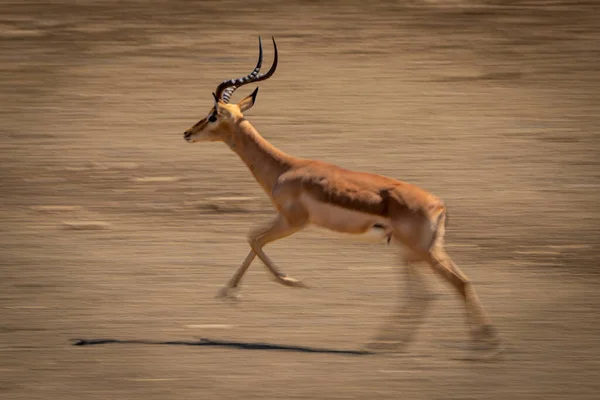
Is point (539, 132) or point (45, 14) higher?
point (45, 14)

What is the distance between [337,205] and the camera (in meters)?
8.43

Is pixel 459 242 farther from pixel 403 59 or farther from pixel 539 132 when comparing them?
pixel 403 59

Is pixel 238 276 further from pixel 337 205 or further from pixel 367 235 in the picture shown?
pixel 367 235

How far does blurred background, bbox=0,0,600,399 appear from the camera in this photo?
7.97 m

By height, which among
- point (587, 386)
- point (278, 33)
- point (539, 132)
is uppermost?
point (278, 33)

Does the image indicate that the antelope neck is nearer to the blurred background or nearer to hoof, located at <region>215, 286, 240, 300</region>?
hoof, located at <region>215, 286, 240, 300</region>

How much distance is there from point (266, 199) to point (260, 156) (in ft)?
11.1

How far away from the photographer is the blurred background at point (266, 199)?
7.97m

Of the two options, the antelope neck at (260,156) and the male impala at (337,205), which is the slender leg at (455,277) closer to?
the male impala at (337,205)

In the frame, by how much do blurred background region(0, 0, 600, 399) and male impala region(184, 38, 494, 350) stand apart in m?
0.60

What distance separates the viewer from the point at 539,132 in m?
14.8

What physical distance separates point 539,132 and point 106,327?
7816mm

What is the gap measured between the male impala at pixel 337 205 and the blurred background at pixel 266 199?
0.60 meters

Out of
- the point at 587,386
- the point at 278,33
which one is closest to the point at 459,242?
the point at 587,386
